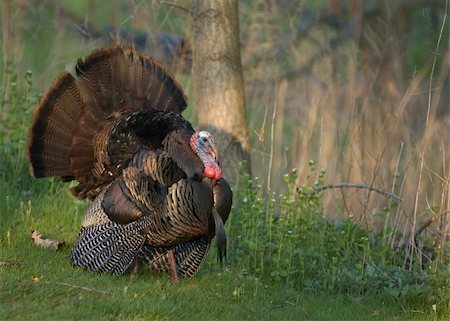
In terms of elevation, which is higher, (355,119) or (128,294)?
(355,119)

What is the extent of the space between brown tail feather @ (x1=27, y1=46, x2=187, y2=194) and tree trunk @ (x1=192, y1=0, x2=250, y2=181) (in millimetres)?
1225

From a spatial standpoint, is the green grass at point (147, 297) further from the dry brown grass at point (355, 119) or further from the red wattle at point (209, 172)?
the dry brown grass at point (355, 119)

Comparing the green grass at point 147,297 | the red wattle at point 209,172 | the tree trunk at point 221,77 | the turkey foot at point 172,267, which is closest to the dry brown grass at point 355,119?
the tree trunk at point 221,77

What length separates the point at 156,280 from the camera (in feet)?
23.3

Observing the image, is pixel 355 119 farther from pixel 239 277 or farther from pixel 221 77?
pixel 239 277

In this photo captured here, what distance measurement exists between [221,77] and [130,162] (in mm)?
1947

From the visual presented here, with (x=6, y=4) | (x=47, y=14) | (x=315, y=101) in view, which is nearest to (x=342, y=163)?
(x=315, y=101)

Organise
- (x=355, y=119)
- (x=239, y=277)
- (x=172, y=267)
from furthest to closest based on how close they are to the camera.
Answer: (x=355, y=119)
(x=239, y=277)
(x=172, y=267)

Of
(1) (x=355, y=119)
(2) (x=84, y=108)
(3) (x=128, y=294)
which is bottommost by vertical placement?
(3) (x=128, y=294)

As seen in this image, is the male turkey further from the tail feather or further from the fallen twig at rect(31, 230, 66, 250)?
the fallen twig at rect(31, 230, 66, 250)

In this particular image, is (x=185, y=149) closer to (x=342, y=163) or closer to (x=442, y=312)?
(x=442, y=312)

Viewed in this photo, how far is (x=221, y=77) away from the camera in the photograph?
883 centimetres

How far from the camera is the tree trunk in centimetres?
879

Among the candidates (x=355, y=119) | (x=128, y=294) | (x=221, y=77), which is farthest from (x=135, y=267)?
(x=355, y=119)
